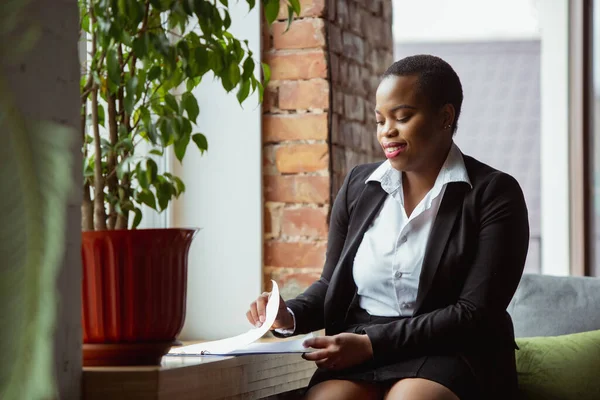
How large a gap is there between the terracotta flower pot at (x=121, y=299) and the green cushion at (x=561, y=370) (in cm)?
94

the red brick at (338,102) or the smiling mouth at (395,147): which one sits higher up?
the red brick at (338,102)

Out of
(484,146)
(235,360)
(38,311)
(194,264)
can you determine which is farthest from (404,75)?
(484,146)

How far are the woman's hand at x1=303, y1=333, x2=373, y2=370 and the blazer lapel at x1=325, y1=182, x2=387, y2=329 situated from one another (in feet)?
0.56

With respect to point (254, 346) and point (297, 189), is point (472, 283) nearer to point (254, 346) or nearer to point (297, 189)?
point (254, 346)

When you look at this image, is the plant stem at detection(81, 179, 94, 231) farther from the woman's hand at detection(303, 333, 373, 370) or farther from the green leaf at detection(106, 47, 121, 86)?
the woman's hand at detection(303, 333, 373, 370)

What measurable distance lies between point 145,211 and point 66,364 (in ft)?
3.64

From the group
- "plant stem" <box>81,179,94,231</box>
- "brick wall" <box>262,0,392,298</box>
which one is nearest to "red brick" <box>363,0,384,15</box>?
"brick wall" <box>262,0,392,298</box>

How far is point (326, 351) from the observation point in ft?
4.56

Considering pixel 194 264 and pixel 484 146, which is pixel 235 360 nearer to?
pixel 194 264

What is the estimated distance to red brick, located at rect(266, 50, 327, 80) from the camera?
2.24 metres

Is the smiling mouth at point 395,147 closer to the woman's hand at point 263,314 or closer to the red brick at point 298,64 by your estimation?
the woman's hand at point 263,314

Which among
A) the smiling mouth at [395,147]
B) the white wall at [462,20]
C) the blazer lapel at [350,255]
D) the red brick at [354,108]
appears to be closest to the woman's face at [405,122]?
the smiling mouth at [395,147]

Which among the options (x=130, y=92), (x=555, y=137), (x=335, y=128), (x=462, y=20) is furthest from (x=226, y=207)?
(x=462, y=20)

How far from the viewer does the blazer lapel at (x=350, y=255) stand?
5.29ft
